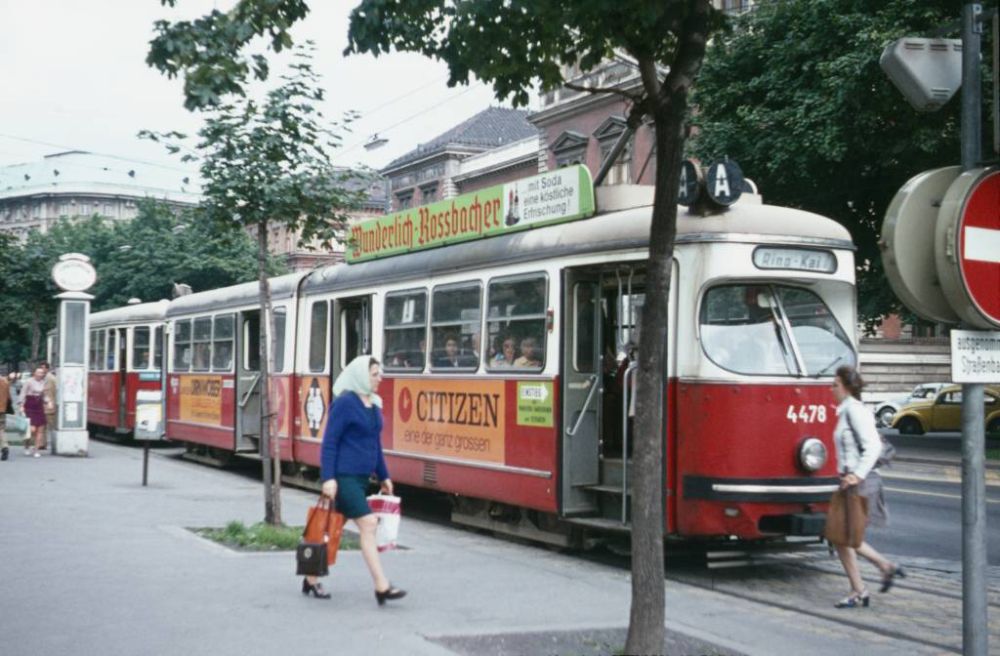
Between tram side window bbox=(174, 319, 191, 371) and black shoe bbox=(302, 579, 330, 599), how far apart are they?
15020 mm

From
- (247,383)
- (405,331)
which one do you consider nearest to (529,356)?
(405,331)

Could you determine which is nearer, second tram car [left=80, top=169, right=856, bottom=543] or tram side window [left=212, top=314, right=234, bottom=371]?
second tram car [left=80, top=169, right=856, bottom=543]

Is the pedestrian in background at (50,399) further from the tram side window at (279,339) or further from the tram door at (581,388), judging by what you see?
the tram door at (581,388)

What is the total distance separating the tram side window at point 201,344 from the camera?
22.7 meters

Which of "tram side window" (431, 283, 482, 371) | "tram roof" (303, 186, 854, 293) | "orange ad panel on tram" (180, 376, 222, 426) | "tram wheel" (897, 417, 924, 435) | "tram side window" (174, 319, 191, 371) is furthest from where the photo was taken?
"tram wheel" (897, 417, 924, 435)

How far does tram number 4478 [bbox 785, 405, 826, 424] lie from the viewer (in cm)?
1068

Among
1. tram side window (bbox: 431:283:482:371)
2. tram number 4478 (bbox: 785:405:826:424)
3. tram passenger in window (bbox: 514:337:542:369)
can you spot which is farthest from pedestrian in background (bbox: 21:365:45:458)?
tram number 4478 (bbox: 785:405:826:424)

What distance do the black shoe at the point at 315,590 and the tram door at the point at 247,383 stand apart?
11800 millimetres

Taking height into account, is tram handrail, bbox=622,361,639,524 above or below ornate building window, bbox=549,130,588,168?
below

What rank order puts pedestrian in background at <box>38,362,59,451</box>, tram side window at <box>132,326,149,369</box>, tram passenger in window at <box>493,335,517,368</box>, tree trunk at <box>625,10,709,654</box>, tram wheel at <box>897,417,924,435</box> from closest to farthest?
1. tree trunk at <box>625,10,709,654</box>
2. tram passenger in window at <box>493,335,517,368</box>
3. pedestrian in background at <box>38,362,59,451</box>
4. tram side window at <box>132,326,149,369</box>
5. tram wheel at <box>897,417,924,435</box>

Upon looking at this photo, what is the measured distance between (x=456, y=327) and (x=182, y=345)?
11.7 meters

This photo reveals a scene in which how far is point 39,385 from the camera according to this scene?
25.8m

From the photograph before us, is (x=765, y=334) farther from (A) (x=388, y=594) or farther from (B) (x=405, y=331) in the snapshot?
(B) (x=405, y=331)

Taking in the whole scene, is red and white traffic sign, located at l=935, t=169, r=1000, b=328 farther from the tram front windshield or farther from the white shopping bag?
the tram front windshield
